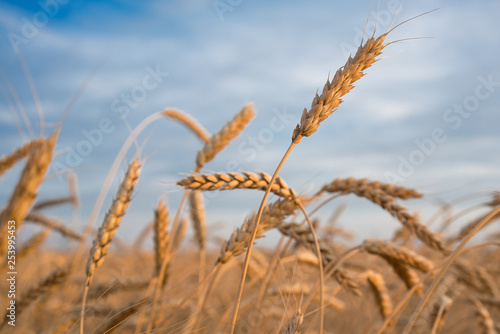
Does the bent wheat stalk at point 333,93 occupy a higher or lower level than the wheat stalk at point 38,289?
higher

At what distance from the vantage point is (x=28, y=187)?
1.82 m

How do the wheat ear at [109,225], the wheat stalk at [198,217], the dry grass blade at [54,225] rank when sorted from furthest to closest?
the dry grass blade at [54,225]
the wheat stalk at [198,217]
the wheat ear at [109,225]

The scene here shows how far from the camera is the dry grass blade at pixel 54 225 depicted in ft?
10.1

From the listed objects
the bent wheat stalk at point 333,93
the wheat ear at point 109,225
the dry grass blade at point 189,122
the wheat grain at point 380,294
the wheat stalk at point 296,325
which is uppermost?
the dry grass blade at point 189,122

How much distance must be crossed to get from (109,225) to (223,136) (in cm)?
96

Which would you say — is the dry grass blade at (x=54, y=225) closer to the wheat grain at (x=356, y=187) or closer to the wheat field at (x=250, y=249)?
the wheat field at (x=250, y=249)

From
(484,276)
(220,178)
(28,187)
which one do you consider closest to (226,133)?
(220,178)

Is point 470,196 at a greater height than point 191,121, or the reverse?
point 191,121

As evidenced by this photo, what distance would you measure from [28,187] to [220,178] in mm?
884

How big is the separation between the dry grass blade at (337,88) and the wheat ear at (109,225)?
0.69 m

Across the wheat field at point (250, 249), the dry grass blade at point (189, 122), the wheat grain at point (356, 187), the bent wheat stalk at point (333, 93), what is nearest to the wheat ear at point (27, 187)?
the wheat field at point (250, 249)

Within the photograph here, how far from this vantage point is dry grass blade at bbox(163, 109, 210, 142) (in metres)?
3.10

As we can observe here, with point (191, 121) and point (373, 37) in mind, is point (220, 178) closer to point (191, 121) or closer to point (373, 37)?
point (373, 37)

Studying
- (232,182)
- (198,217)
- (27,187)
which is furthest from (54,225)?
(232,182)
